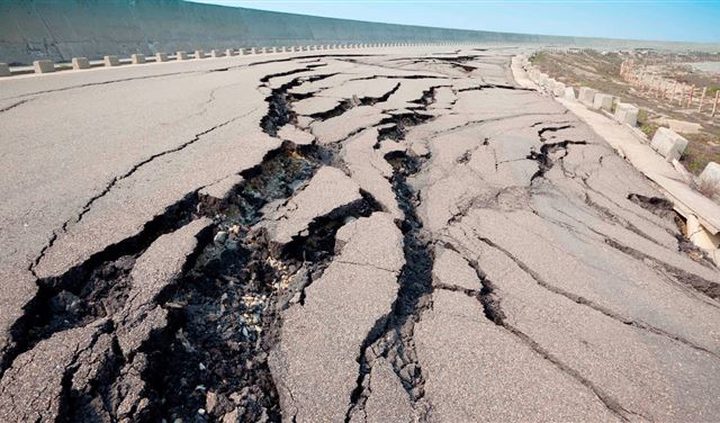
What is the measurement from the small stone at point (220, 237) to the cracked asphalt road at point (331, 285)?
0.01 m

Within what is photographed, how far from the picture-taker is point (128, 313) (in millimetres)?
1863

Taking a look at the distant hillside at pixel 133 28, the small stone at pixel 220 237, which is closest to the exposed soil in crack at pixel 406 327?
the small stone at pixel 220 237

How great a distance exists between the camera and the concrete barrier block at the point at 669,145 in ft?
19.3

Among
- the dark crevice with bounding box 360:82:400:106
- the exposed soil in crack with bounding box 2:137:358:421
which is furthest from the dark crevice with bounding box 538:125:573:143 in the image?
the exposed soil in crack with bounding box 2:137:358:421

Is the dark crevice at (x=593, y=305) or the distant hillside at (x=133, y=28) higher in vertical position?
the distant hillside at (x=133, y=28)

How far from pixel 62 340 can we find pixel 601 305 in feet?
8.73

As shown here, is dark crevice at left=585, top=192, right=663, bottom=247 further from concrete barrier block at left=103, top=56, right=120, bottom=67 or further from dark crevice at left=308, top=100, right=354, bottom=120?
concrete barrier block at left=103, top=56, right=120, bottom=67

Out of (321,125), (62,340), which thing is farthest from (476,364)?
(321,125)

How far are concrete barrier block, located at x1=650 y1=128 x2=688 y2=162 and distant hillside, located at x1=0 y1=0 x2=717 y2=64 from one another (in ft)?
52.9

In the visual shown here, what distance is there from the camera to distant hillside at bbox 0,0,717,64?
12.9m

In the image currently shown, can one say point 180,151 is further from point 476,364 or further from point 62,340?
point 476,364

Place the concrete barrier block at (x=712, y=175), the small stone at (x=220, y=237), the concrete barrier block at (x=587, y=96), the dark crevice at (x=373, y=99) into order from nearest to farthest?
the small stone at (x=220, y=237) → the concrete barrier block at (x=712, y=175) → the dark crevice at (x=373, y=99) → the concrete barrier block at (x=587, y=96)

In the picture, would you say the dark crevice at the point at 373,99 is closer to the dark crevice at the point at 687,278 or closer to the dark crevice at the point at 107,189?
the dark crevice at the point at 107,189

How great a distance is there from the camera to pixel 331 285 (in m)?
2.31
